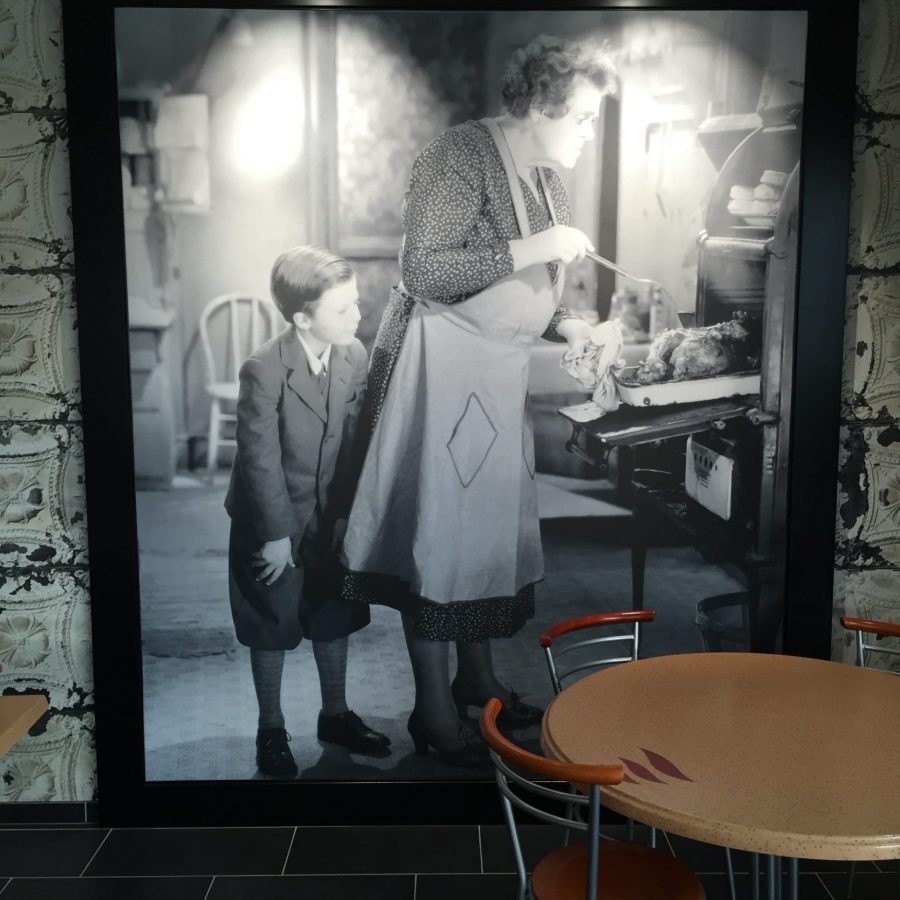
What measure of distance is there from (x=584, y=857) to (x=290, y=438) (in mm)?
1604

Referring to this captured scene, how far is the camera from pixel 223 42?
3.12 m

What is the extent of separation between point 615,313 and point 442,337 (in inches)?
22.1

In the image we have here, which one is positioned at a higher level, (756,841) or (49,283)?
(49,283)

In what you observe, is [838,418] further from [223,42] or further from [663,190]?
[223,42]

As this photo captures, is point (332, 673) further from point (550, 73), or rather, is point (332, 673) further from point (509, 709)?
point (550, 73)

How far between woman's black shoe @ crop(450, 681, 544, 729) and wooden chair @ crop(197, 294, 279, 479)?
117 centimetres

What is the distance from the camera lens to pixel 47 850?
327 cm

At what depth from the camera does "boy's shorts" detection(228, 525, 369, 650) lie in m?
3.31

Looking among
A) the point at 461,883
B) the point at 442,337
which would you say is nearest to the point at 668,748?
the point at 461,883

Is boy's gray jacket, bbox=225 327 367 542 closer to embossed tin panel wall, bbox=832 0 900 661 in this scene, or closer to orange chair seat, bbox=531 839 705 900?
orange chair seat, bbox=531 839 705 900

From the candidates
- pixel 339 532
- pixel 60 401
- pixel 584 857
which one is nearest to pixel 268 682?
Answer: pixel 339 532

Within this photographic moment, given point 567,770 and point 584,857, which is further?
point 584,857

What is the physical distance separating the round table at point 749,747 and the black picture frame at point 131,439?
0.87 meters

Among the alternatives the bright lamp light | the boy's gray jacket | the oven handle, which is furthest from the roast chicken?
the bright lamp light
